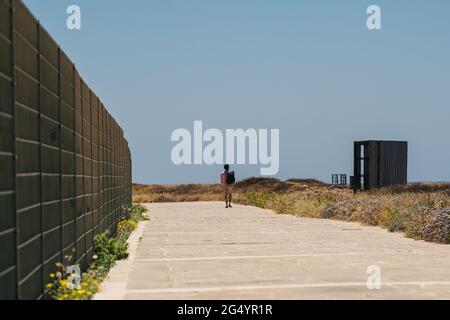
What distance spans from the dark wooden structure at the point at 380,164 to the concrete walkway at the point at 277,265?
2006cm

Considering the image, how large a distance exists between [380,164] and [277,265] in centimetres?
2873

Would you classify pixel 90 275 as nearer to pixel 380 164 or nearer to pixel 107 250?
pixel 107 250

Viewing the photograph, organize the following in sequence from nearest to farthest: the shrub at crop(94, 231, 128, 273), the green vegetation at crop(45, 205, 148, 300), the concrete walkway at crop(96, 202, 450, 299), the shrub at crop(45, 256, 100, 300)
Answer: the shrub at crop(45, 256, 100, 300) < the green vegetation at crop(45, 205, 148, 300) < the concrete walkway at crop(96, 202, 450, 299) < the shrub at crop(94, 231, 128, 273)

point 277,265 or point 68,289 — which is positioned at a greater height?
point 68,289

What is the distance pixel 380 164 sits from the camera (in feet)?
128

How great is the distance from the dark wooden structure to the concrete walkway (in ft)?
65.8

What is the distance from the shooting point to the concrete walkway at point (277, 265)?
28.8ft

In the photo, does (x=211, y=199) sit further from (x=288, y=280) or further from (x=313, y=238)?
(x=288, y=280)

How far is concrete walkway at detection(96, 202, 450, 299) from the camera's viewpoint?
8.77m

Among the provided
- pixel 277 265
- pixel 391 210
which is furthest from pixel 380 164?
pixel 277 265

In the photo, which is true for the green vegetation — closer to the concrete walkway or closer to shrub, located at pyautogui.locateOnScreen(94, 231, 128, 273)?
shrub, located at pyautogui.locateOnScreen(94, 231, 128, 273)

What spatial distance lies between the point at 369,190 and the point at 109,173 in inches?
934

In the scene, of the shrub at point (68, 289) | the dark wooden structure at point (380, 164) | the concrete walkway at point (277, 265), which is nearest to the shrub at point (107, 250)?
the concrete walkway at point (277, 265)

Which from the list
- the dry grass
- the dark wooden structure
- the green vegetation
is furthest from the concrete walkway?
the dark wooden structure
